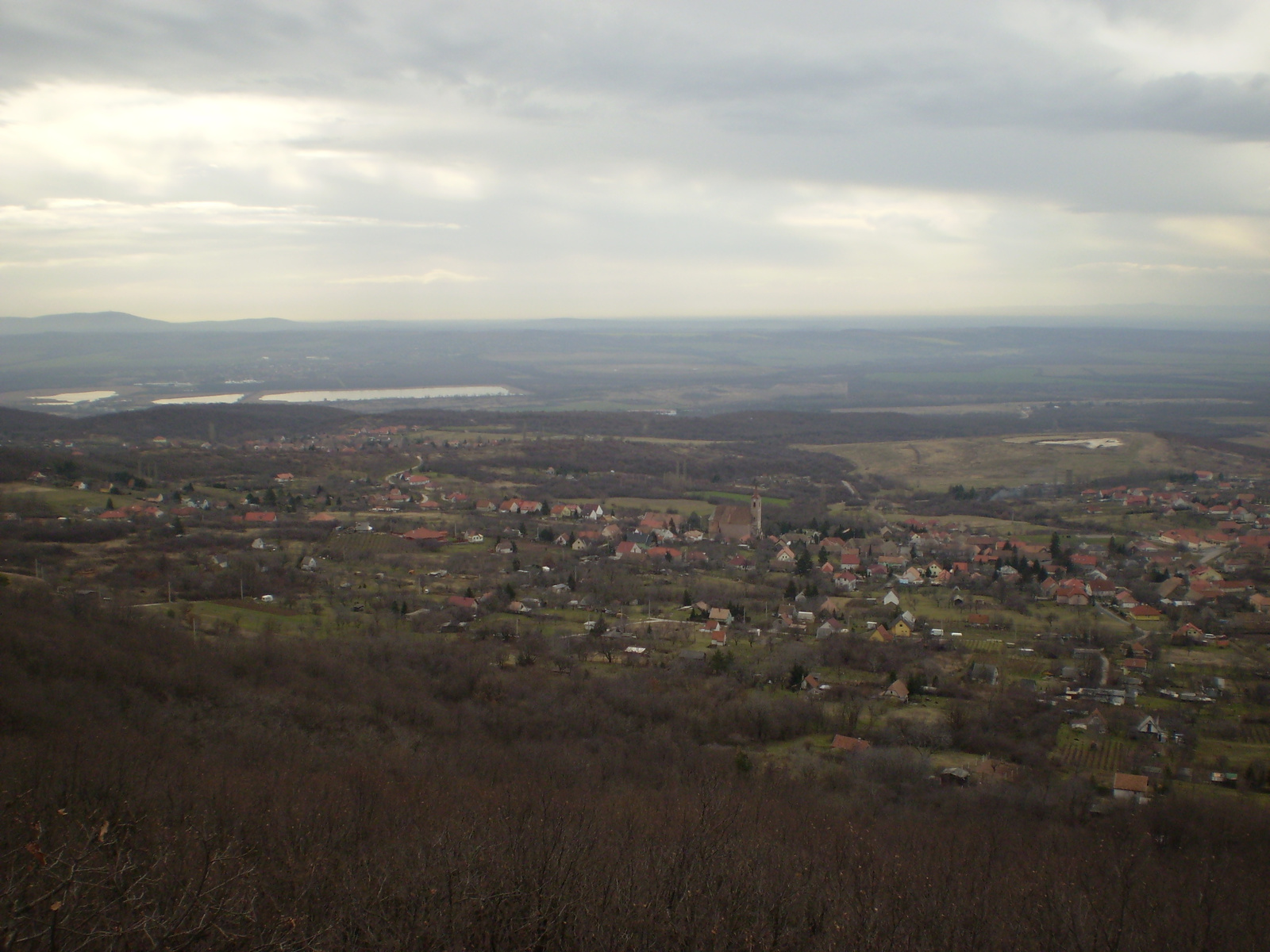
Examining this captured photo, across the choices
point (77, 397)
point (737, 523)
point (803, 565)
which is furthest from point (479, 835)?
point (77, 397)

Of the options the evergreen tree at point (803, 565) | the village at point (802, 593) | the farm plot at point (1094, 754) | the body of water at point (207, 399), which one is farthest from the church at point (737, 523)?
the body of water at point (207, 399)

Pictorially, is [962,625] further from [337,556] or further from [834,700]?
[337,556]

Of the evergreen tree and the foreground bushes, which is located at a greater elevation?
the foreground bushes

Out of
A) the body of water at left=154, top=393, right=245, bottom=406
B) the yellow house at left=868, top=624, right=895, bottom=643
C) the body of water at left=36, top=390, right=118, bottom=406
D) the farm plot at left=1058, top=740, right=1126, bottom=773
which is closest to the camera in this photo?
the farm plot at left=1058, top=740, right=1126, bottom=773

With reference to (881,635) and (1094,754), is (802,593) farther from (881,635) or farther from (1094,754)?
(1094,754)

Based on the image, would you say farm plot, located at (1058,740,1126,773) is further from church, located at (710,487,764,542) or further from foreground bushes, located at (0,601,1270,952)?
church, located at (710,487,764,542)

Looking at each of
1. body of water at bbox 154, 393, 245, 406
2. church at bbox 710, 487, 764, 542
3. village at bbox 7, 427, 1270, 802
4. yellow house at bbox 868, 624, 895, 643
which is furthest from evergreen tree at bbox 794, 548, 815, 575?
body of water at bbox 154, 393, 245, 406
